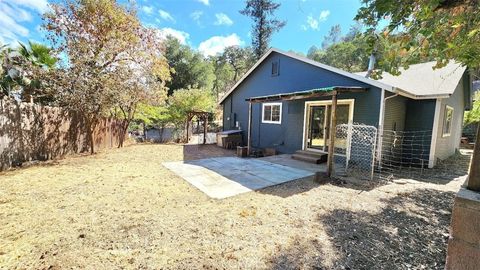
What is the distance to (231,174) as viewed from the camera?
620 cm

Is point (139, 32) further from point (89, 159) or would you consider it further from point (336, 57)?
point (336, 57)

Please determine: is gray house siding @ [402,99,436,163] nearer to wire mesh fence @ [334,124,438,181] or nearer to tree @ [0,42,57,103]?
wire mesh fence @ [334,124,438,181]

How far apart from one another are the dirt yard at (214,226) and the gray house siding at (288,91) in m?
2.88

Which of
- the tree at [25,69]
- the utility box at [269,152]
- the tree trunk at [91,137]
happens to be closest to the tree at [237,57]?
the utility box at [269,152]

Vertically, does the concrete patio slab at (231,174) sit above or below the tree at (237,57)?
below

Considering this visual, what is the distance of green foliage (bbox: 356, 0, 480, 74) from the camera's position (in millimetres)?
2809

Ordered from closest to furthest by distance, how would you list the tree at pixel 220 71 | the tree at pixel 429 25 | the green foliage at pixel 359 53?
the tree at pixel 429 25, the green foliage at pixel 359 53, the tree at pixel 220 71

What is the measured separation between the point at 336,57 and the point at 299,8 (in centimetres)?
2923

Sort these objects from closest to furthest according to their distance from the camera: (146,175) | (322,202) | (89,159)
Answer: (322,202) → (146,175) → (89,159)

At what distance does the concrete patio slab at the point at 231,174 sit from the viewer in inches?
197

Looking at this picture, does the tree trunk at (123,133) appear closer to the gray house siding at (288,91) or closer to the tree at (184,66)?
the gray house siding at (288,91)

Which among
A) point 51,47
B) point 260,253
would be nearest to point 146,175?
point 260,253

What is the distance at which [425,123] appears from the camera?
8.16m

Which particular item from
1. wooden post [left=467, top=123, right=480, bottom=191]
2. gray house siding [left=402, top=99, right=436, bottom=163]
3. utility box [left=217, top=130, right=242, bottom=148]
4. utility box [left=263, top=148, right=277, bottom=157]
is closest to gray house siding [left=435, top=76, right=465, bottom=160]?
gray house siding [left=402, top=99, right=436, bottom=163]
